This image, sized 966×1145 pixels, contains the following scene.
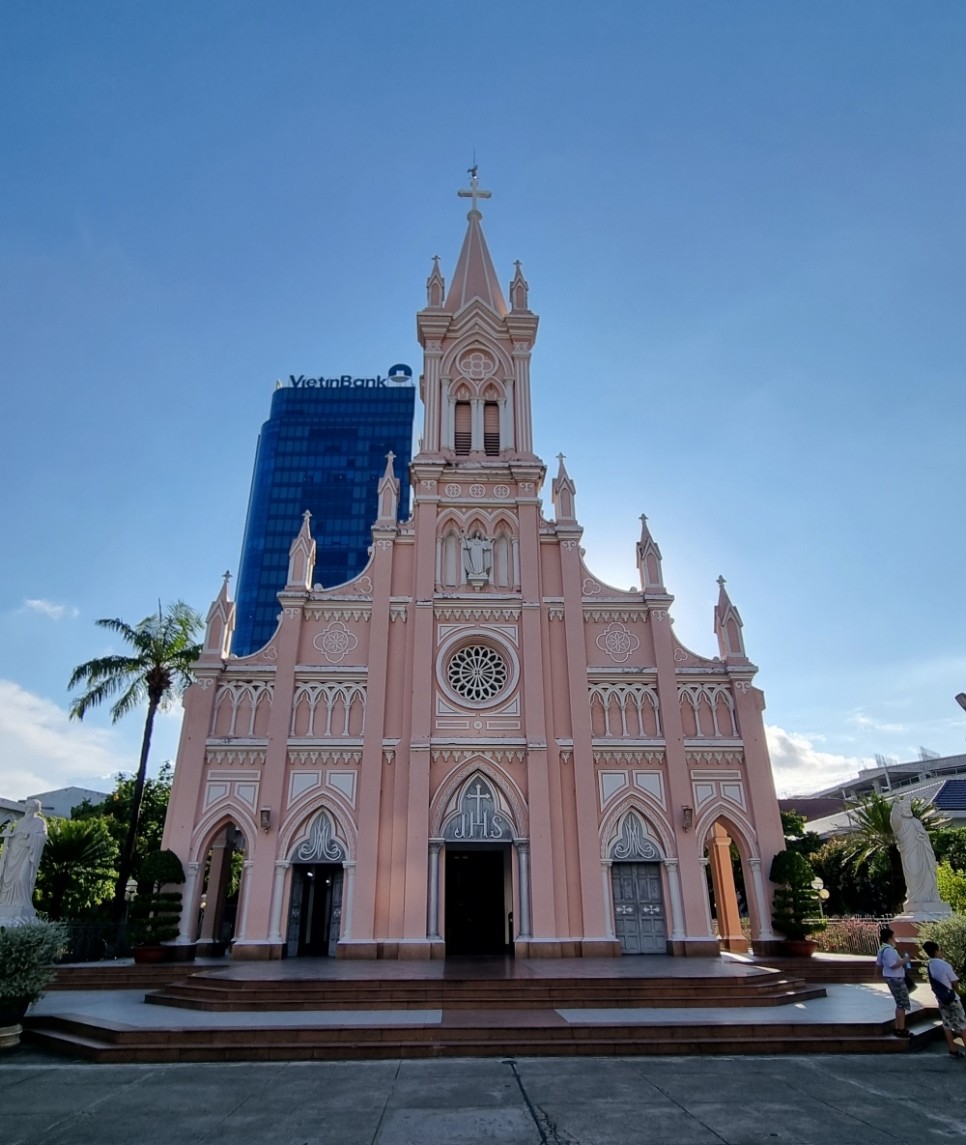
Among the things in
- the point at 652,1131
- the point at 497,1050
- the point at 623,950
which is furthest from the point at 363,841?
the point at 652,1131

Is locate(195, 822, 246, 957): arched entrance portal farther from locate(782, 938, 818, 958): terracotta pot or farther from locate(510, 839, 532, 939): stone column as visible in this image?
locate(782, 938, 818, 958): terracotta pot

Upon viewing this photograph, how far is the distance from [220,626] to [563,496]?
485 inches

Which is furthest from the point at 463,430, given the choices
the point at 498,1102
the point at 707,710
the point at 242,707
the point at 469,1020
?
the point at 498,1102

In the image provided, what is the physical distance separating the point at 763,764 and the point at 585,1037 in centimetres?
1321

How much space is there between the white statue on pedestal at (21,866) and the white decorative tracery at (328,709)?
671cm

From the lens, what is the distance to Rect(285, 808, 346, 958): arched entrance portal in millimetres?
20125

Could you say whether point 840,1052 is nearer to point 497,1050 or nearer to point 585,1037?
point 585,1037

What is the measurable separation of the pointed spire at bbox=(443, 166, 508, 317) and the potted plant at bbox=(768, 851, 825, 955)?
72.1 feet

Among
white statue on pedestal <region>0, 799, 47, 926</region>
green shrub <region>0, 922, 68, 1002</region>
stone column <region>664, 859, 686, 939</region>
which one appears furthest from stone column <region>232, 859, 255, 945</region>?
stone column <region>664, 859, 686, 939</region>

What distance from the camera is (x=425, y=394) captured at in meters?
27.1

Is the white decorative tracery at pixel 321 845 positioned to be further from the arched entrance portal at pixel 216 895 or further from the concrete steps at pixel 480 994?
the concrete steps at pixel 480 994

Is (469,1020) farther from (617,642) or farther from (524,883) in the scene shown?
(617,642)

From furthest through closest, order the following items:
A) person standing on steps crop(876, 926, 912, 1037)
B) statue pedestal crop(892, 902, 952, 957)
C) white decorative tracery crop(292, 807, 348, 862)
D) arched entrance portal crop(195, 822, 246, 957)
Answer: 1. arched entrance portal crop(195, 822, 246, 957)
2. white decorative tracery crop(292, 807, 348, 862)
3. statue pedestal crop(892, 902, 952, 957)
4. person standing on steps crop(876, 926, 912, 1037)

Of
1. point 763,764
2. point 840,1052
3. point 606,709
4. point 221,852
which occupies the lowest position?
point 840,1052
